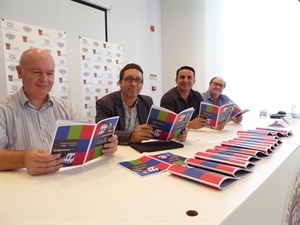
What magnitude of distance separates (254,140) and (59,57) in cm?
217

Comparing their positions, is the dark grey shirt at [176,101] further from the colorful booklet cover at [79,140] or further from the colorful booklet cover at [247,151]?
the colorful booklet cover at [79,140]

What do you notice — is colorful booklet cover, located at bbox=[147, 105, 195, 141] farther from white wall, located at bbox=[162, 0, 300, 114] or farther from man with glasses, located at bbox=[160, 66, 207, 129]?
white wall, located at bbox=[162, 0, 300, 114]

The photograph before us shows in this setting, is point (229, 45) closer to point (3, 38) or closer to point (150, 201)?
point (3, 38)

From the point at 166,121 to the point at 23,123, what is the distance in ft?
2.53

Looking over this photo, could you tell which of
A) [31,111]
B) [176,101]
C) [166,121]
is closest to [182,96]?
[176,101]

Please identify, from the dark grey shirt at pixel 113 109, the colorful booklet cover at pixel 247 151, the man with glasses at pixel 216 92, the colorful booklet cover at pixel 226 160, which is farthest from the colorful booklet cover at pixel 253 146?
the man with glasses at pixel 216 92

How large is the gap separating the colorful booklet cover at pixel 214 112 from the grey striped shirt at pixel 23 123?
3.53ft

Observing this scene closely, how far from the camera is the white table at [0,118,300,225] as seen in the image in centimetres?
64

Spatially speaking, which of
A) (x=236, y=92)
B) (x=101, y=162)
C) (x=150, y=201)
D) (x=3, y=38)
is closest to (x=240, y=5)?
(x=236, y=92)

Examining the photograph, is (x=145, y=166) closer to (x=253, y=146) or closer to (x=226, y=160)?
(x=226, y=160)

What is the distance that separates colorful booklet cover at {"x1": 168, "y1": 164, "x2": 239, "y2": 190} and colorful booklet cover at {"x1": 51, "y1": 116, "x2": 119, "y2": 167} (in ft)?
1.15

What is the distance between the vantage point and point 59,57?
2656 mm

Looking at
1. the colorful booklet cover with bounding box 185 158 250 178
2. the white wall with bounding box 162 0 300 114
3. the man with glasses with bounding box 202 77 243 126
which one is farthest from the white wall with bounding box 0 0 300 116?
the colorful booklet cover with bounding box 185 158 250 178

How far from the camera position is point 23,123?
127cm
